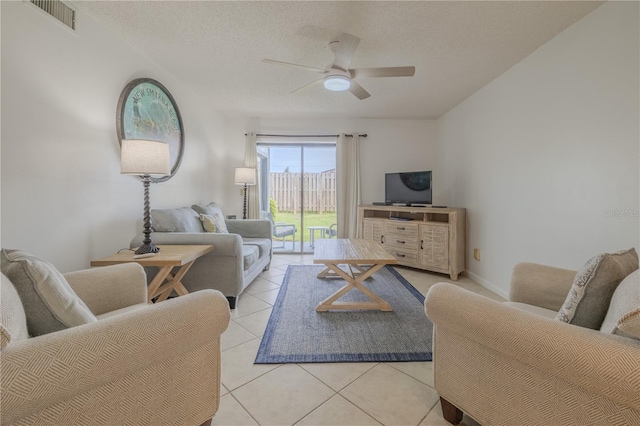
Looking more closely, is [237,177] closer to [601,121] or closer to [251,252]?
[251,252]

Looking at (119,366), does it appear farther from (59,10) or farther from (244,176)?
(244,176)

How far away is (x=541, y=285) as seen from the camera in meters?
1.39

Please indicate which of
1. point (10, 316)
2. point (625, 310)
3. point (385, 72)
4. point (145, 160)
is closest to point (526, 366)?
point (625, 310)

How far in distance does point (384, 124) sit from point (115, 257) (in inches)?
163

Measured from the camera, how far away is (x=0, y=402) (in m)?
0.53

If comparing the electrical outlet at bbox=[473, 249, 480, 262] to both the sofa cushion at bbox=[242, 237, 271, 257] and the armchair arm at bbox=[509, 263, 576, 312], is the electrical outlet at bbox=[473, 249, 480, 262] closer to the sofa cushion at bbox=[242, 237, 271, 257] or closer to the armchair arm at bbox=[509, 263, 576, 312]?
the armchair arm at bbox=[509, 263, 576, 312]

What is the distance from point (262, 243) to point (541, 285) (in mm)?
2630

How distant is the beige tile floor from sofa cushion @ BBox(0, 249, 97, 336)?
78 cm

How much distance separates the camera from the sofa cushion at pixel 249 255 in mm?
2509

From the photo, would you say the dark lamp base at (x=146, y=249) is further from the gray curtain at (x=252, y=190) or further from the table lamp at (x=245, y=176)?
the gray curtain at (x=252, y=190)

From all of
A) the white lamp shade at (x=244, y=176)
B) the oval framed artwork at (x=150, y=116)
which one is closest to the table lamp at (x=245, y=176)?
the white lamp shade at (x=244, y=176)

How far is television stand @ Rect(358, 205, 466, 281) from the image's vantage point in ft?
10.6

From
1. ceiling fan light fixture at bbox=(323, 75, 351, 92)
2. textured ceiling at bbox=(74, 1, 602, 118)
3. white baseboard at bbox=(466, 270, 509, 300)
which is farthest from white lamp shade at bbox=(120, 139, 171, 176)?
white baseboard at bbox=(466, 270, 509, 300)

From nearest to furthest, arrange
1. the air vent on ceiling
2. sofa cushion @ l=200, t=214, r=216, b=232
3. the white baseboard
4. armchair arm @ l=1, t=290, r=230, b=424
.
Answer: armchair arm @ l=1, t=290, r=230, b=424, the air vent on ceiling, the white baseboard, sofa cushion @ l=200, t=214, r=216, b=232
